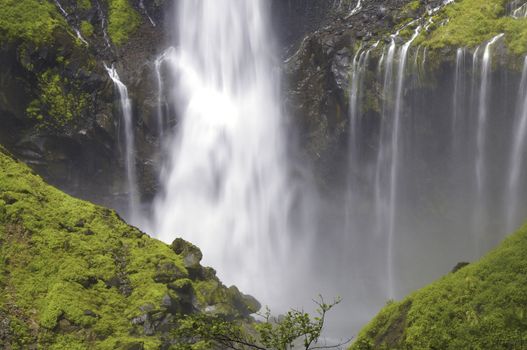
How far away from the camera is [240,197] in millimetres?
32750

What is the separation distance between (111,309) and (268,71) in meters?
23.4

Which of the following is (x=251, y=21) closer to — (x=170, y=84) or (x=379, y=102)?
(x=170, y=84)

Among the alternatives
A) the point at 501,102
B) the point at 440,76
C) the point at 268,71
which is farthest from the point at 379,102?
the point at 268,71

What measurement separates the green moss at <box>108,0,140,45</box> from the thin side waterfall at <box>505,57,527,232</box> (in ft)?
87.4

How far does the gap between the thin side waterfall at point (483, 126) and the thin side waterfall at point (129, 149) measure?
70.3ft

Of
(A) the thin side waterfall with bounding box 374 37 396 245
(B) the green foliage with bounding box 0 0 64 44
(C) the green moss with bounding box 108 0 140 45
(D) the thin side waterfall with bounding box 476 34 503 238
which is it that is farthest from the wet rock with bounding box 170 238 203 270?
(C) the green moss with bounding box 108 0 140 45

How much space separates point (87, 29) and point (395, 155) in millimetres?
23704

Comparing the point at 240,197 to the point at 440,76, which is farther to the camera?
the point at 240,197

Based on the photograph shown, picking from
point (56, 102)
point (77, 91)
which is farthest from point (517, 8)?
point (56, 102)

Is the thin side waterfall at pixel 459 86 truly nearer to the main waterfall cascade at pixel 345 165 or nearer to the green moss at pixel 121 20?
the main waterfall cascade at pixel 345 165

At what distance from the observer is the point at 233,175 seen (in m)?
33.0

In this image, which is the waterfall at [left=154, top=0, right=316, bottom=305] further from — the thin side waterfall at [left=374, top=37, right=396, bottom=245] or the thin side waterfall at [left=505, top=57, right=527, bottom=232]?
the thin side waterfall at [left=505, top=57, right=527, bottom=232]

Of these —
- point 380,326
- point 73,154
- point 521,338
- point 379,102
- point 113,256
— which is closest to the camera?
point 521,338

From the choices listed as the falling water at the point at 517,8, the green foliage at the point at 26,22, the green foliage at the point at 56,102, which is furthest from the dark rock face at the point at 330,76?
the green foliage at the point at 26,22
